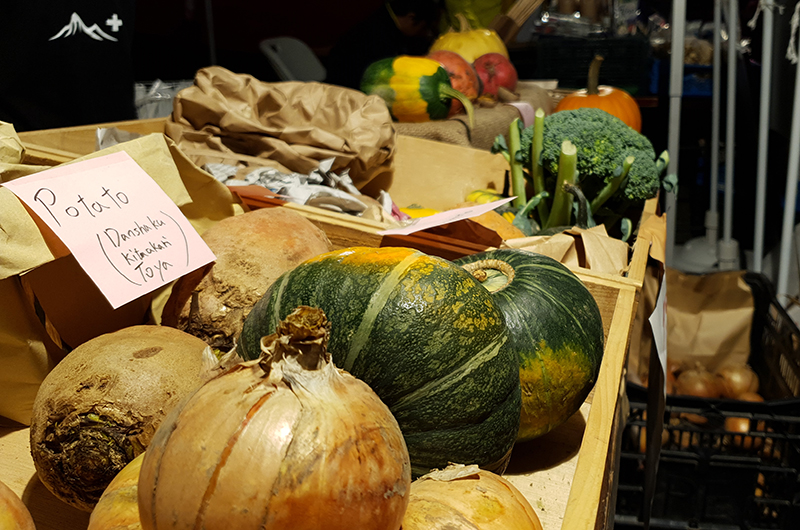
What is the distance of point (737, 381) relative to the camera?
1.89m

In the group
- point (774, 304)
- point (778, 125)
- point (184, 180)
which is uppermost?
point (184, 180)

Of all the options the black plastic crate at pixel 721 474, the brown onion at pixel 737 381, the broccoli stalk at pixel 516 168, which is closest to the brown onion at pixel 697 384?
the brown onion at pixel 737 381

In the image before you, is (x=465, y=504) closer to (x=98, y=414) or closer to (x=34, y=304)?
(x=98, y=414)

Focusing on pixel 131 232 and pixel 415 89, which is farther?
pixel 415 89

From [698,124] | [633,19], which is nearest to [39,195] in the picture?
[698,124]

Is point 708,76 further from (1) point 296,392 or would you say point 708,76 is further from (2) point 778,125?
(1) point 296,392

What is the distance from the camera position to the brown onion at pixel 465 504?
50 centimetres

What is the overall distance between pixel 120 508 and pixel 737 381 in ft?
6.11

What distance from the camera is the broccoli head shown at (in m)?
1.66

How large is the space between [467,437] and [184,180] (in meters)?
0.65

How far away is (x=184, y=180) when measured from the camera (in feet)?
3.38

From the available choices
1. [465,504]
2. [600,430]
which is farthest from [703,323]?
[465,504]

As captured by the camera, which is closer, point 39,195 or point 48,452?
point 48,452

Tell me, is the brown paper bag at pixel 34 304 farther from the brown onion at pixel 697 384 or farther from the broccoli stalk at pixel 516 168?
the brown onion at pixel 697 384
